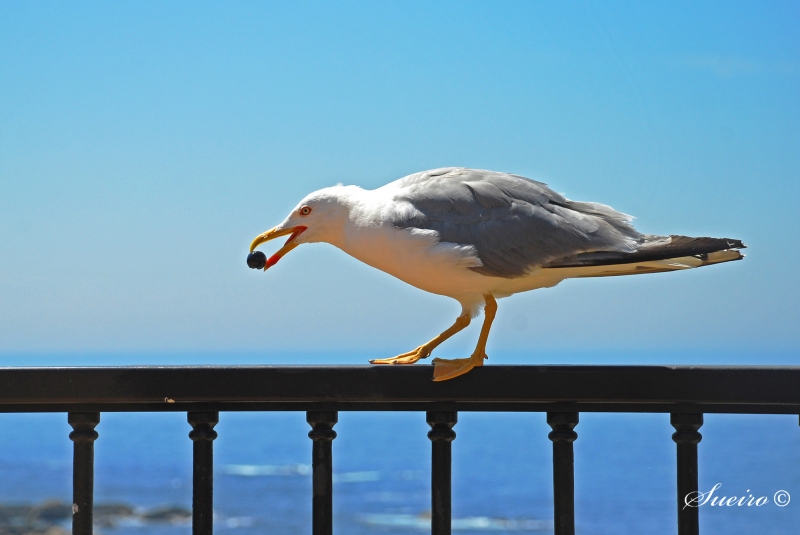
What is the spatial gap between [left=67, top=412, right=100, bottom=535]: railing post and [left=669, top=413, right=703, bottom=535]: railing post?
147 cm

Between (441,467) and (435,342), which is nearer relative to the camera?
(441,467)

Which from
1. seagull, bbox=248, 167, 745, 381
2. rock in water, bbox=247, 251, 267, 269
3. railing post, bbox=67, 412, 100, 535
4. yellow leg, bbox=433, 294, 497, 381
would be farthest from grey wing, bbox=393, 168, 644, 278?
railing post, bbox=67, 412, 100, 535

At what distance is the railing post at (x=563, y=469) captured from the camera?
2.09 metres

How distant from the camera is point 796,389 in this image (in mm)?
2021

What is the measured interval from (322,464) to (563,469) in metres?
0.61

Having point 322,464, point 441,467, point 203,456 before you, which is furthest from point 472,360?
point 203,456

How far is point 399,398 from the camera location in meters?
2.08

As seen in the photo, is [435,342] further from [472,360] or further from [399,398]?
[399,398]

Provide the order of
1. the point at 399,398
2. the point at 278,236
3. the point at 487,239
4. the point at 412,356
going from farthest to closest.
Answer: the point at 278,236, the point at 412,356, the point at 487,239, the point at 399,398

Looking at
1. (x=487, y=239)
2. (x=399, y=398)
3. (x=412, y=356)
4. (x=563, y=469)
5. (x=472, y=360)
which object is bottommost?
(x=563, y=469)

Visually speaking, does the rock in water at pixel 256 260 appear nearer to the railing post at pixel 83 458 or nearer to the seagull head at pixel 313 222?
the seagull head at pixel 313 222

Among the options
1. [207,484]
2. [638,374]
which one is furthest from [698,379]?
[207,484]

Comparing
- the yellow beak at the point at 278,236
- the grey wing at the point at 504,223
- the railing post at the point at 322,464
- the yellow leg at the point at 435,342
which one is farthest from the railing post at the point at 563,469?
the yellow beak at the point at 278,236

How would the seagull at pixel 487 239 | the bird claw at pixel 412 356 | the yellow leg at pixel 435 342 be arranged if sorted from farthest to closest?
the yellow leg at pixel 435 342 < the bird claw at pixel 412 356 < the seagull at pixel 487 239
